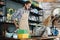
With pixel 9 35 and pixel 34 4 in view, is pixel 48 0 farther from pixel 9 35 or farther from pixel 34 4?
pixel 9 35

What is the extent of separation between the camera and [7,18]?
1.25m

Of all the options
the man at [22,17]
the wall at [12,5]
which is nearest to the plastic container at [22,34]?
the man at [22,17]

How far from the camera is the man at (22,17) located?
1258mm

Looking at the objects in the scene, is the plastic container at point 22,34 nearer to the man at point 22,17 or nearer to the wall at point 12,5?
the man at point 22,17

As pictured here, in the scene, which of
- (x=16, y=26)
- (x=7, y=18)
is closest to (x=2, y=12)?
(x=7, y=18)

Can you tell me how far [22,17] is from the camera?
1.27 metres

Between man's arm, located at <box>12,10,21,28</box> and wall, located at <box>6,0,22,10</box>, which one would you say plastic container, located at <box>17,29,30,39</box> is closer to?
man's arm, located at <box>12,10,21,28</box>

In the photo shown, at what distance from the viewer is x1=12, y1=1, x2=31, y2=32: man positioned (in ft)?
4.13

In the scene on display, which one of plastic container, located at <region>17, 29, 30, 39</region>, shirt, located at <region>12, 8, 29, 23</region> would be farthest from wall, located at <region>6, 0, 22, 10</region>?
plastic container, located at <region>17, 29, 30, 39</region>

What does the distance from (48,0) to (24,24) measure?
29cm

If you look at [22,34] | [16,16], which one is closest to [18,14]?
[16,16]

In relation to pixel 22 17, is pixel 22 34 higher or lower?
lower

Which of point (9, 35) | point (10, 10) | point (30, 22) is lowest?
point (9, 35)

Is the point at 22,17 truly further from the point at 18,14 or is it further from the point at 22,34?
the point at 22,34
